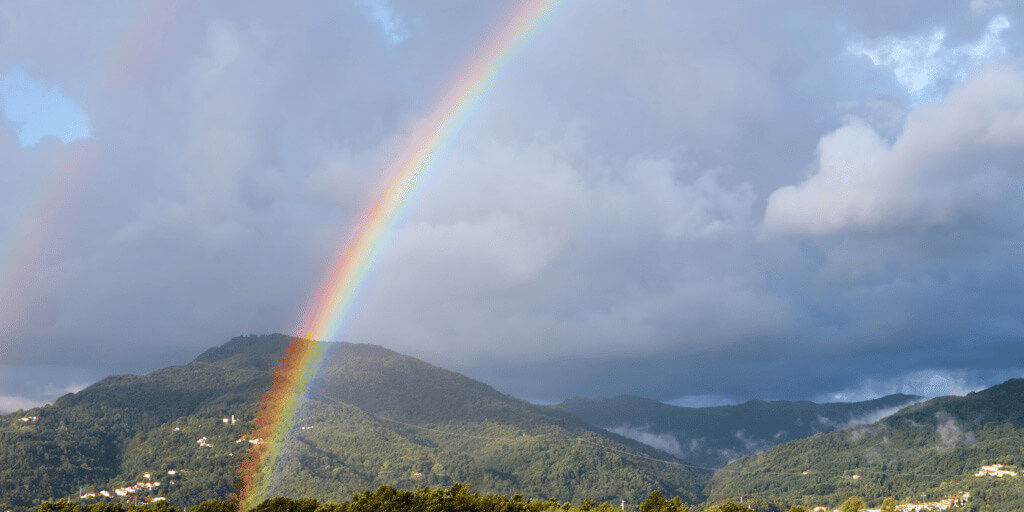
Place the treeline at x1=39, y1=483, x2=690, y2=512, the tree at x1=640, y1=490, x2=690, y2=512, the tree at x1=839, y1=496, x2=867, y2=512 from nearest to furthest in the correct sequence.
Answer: the tree at x1=839, y1=496, x2=867, y2=512 < the tree at x1=640, y1=490, x2=690, y2=512 < the treeline at x1=39, y1=483, x2=690, y2=512

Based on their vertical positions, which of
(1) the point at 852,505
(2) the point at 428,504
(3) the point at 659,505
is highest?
(2) the point at 428,504

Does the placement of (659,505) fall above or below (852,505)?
above

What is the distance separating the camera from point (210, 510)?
276 ft

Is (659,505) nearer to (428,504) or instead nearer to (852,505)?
(852,505)

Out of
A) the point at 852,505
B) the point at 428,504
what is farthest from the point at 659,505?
the point at 428,504

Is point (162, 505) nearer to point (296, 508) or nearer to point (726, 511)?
point (296, 508)

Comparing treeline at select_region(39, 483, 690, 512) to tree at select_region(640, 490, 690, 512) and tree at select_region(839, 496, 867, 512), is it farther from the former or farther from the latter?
tree at select_region(839, 496, 867, 512)

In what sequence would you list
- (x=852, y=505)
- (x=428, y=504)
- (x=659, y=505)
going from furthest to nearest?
(x=428, y=504) → (x=659, y=505) → (x=852, y=505)

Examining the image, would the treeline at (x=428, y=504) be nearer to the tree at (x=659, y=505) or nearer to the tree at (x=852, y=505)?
the tree at (x=659, y=505)

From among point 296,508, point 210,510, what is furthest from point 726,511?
point 210,510

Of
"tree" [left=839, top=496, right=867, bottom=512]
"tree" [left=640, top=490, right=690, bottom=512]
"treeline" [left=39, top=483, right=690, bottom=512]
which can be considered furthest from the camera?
"treeline" [left=39, top=483, right=690, bottom=512]

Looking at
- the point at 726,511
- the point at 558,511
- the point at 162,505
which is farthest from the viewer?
the point at 162,505

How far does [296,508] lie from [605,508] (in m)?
29.2

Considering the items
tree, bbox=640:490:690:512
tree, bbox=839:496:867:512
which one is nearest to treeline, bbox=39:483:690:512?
tree, bbox=640:490:690:512
